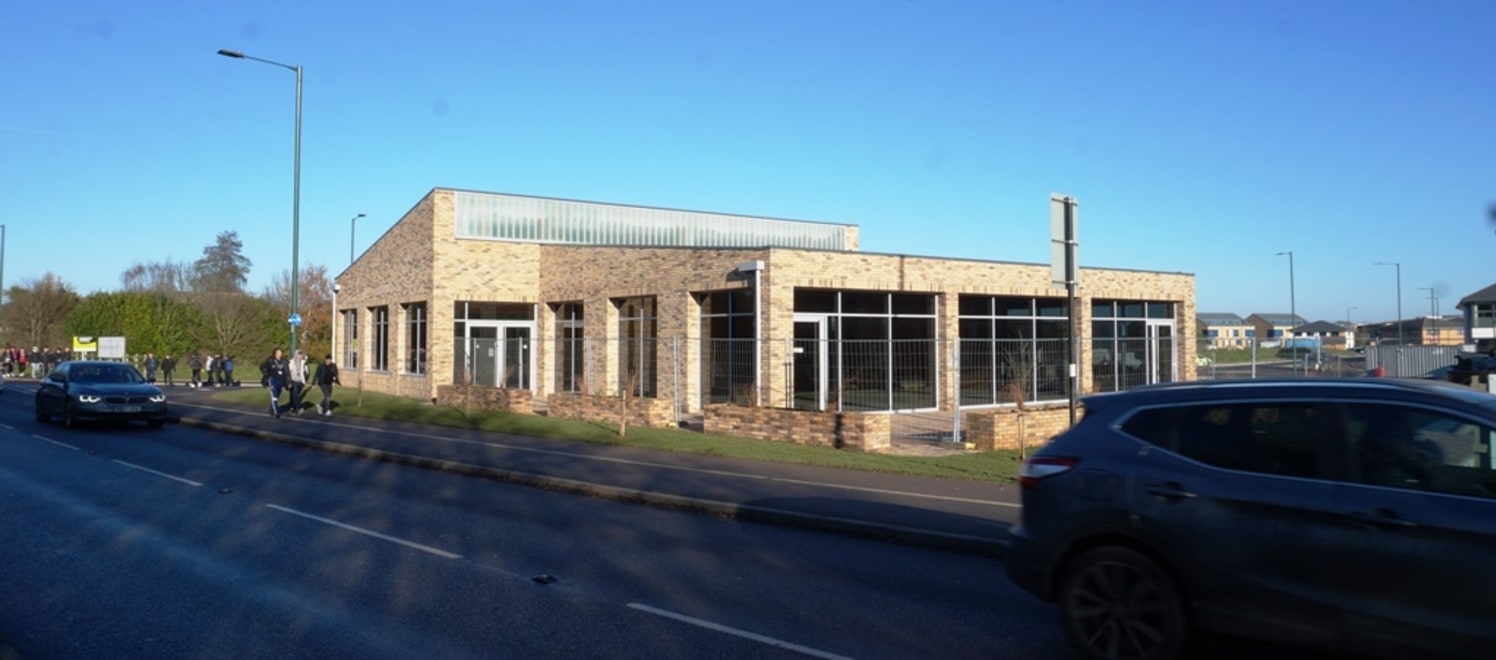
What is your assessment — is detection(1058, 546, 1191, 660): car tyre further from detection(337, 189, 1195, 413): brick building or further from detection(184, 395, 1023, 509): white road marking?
A: detection(337, 189, 1195, 413): brick building

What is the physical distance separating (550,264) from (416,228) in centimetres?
436

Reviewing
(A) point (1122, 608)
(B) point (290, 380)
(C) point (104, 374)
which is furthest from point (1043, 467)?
(C) point (104, 374)

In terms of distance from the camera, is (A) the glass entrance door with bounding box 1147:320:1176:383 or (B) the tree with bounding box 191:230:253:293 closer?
(A) the glass entrance door with bounding box 1147:320:1176:383

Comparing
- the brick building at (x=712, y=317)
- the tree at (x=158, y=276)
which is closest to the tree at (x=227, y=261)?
the tree at (x=158, y=276)

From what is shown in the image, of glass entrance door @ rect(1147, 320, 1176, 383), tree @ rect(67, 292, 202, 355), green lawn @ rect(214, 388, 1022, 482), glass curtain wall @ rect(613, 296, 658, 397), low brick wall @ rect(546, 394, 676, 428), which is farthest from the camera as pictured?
tree @ rect(67, 292, 202, 355)

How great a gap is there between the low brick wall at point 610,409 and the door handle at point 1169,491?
53.1 ft

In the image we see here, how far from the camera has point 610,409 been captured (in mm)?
22219

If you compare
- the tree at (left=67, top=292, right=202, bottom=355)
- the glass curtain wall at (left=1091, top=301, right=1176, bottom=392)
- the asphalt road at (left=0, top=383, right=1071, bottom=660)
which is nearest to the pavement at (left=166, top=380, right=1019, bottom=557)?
the asphalt road at (left=0, top=383, right=1071, bottom=660)

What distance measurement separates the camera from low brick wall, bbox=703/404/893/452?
17203 mm

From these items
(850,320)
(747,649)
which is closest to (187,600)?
(747,649)

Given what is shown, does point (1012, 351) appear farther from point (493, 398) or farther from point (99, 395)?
point (99, 395)

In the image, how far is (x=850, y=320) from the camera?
25.3 meters

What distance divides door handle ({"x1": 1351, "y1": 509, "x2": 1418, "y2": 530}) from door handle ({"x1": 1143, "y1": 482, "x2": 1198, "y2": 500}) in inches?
29.4

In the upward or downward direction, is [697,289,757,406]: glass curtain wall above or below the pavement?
above
